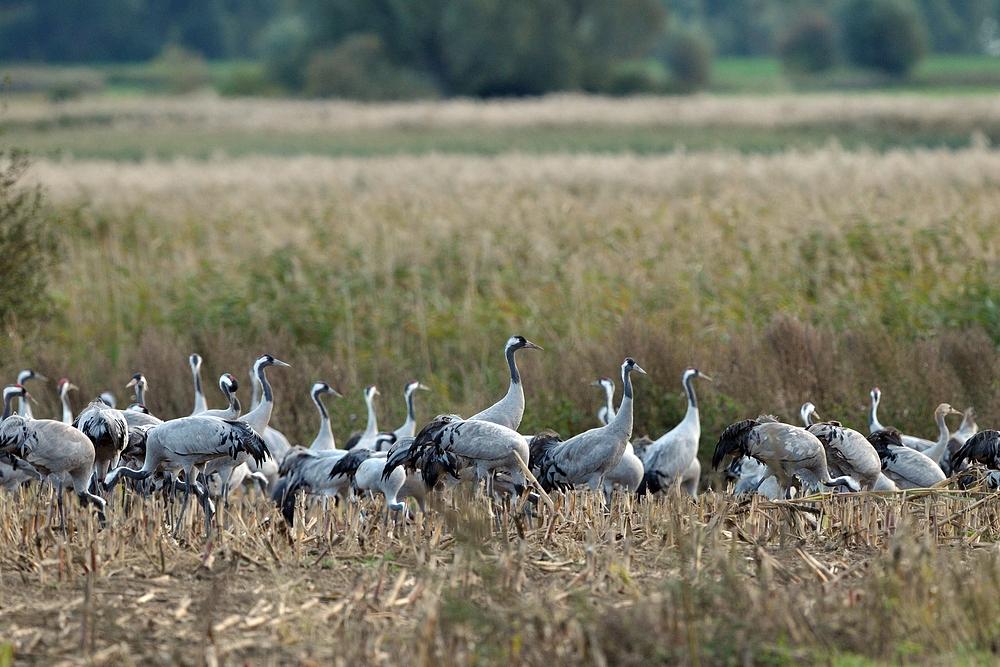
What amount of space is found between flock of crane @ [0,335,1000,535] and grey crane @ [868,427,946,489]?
0.01 metres

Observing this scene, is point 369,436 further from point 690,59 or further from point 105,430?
point 690,59

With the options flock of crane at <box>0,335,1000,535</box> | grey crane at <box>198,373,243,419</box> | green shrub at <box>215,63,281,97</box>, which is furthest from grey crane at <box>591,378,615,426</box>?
green shrub at <box>215,63,281,97</box>

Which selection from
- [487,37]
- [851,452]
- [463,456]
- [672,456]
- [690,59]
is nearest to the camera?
[463,456]

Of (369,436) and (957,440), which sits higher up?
(369,436)

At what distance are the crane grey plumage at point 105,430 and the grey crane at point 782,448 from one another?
407 centimetres

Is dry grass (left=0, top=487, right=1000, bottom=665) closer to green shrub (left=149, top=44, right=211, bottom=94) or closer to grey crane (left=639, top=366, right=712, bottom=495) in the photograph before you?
grey crane (left=639, top=366, right=712, bottom=495)

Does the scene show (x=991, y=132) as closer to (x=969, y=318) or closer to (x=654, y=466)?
(x=969, y=318)

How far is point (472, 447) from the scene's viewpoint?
8.39 metres

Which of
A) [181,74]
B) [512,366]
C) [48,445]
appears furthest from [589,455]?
[181,74]

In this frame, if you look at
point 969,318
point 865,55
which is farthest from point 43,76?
point 969,318

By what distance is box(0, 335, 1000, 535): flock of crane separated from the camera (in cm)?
839

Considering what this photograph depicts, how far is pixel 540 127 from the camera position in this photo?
146 ft

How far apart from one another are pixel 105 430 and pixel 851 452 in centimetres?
512

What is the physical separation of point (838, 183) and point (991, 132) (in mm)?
18991
